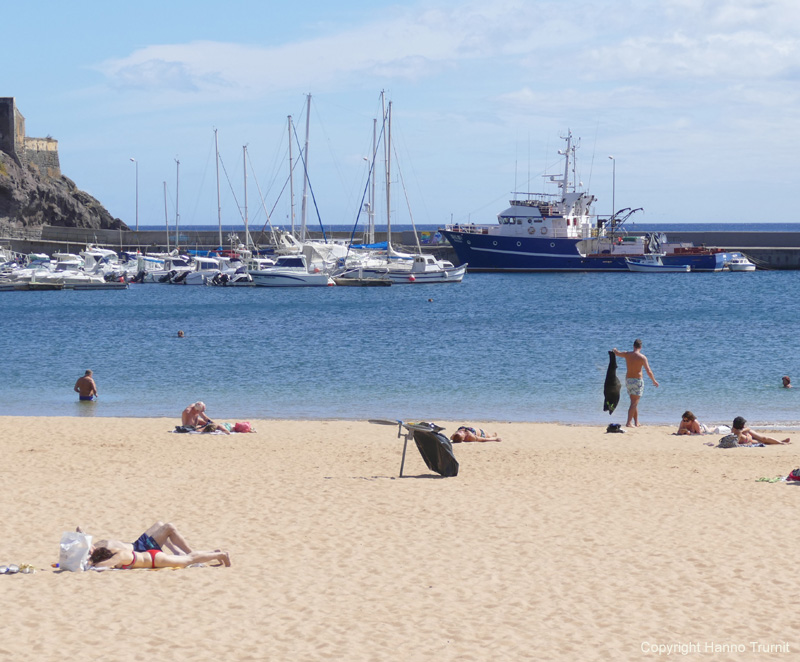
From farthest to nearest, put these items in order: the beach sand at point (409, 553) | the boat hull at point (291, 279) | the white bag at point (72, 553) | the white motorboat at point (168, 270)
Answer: the white motorboat at point (168, 270) → the boat hull at point (291, 279) → the white bag at point (72, 553) → the beach sand at point (409, 553)

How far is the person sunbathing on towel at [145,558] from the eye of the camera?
26.7ft

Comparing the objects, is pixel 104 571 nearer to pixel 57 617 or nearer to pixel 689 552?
pixel 57 617

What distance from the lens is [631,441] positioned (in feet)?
51.5

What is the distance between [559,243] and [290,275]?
2454 cm

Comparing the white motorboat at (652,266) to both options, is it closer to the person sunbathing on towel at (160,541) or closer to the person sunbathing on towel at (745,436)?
the person sunbathing on towel at (745,436)

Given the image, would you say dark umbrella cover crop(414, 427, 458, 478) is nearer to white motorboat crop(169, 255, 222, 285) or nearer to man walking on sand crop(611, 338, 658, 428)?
man walking on sand crop(611, 338, 658, 428)

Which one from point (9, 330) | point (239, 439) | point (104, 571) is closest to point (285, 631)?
point (104, 571)

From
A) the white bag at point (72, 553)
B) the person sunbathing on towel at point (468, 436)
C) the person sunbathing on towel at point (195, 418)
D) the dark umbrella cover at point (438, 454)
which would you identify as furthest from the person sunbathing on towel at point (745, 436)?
the white bag at point (72, 553)

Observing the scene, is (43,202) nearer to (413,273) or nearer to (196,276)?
(196,276)

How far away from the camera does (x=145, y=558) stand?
26.9ft

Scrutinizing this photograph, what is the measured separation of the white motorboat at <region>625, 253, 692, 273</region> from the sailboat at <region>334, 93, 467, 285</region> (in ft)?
65.1

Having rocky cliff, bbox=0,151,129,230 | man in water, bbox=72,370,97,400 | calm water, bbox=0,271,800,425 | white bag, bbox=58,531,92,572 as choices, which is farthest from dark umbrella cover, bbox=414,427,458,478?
rocky cliff, bbox=0,151,129,230

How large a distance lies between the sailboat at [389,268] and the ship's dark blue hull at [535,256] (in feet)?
38.2

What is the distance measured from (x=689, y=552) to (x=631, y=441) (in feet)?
23.3
